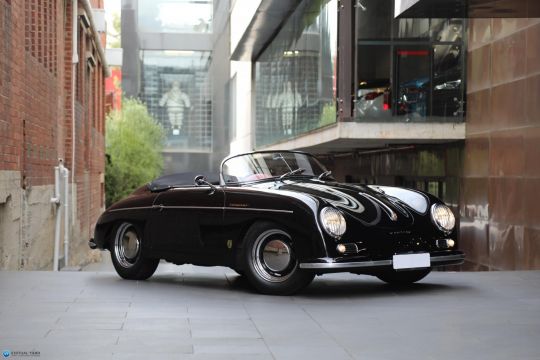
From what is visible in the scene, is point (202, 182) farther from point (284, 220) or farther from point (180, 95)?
point (180, 95)

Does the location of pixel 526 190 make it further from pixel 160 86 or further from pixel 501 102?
pixel 160 86

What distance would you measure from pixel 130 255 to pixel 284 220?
2.24 meters

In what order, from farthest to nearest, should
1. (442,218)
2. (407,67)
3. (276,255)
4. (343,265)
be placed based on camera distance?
(407,67), (442,218), (276,255), (343,265)

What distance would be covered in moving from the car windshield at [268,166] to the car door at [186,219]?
32 centimetres

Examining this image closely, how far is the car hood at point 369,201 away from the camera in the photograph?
7367mm

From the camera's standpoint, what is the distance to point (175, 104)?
4847 centimetres

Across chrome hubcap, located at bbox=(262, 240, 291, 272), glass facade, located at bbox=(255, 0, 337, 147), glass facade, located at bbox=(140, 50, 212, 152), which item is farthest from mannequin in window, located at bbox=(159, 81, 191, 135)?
chrome hubcap, located at bbox=(262, 240, 291, 272)

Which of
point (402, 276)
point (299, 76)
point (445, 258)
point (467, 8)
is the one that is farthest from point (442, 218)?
point (299, 76)

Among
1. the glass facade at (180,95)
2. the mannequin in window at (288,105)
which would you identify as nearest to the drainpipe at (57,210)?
the mannequin in window at (288,105)

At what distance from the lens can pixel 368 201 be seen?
24.8 ft

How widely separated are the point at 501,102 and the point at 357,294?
864 cm

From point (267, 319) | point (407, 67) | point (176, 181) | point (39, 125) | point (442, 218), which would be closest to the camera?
point (267, 319)

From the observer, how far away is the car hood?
24.2ft

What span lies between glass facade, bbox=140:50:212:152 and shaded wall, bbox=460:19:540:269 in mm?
32317
